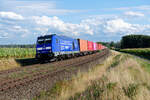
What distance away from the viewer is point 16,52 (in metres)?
28.5

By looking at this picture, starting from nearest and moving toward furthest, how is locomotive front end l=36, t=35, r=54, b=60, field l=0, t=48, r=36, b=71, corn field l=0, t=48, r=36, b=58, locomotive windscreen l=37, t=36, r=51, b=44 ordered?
field l=0, t=48, r=36, b=71, locomotive front end l=36, t=35, r=54, b=60, locomotive windscreen l=37, t=36, r=51, b=44, corn field l=0, t=48, r=36, b=58

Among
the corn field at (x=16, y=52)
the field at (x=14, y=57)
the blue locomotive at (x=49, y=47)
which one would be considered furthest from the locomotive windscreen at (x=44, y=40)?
the corn field at (x=16, y=52)

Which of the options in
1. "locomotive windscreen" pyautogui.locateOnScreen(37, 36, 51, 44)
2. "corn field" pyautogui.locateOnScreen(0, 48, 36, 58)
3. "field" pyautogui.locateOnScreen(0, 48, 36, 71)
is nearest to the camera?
"field" pyautogui.locateOnScreen(0, 48, 36, 71)

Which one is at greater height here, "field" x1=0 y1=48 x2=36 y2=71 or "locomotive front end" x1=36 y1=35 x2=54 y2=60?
"locomotive front end" x1=36 y1=35 x2=54 y2=60

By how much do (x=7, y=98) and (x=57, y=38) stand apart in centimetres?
1596

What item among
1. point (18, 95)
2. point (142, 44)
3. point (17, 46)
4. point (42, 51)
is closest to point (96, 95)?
point (18, 95)

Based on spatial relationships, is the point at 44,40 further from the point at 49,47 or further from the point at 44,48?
the point at 49,47

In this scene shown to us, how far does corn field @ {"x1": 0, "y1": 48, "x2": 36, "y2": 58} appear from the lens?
1022 inches

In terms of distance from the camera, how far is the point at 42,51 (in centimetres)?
2223

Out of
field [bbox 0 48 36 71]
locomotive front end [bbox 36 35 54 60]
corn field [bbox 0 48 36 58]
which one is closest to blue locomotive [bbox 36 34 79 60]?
locomotive front end [bbox 36 35 54 60]

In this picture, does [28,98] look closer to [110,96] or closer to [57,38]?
[110,96]

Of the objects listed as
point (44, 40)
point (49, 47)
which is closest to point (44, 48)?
point (49, 47)

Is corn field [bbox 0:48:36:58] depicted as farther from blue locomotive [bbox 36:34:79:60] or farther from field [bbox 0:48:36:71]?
blue locomotive [bbox 36:34:79:60]

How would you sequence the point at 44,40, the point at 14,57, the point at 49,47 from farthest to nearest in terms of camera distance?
1. the point at 14,57
2. the point at 44,40
3. the point at 49,47
